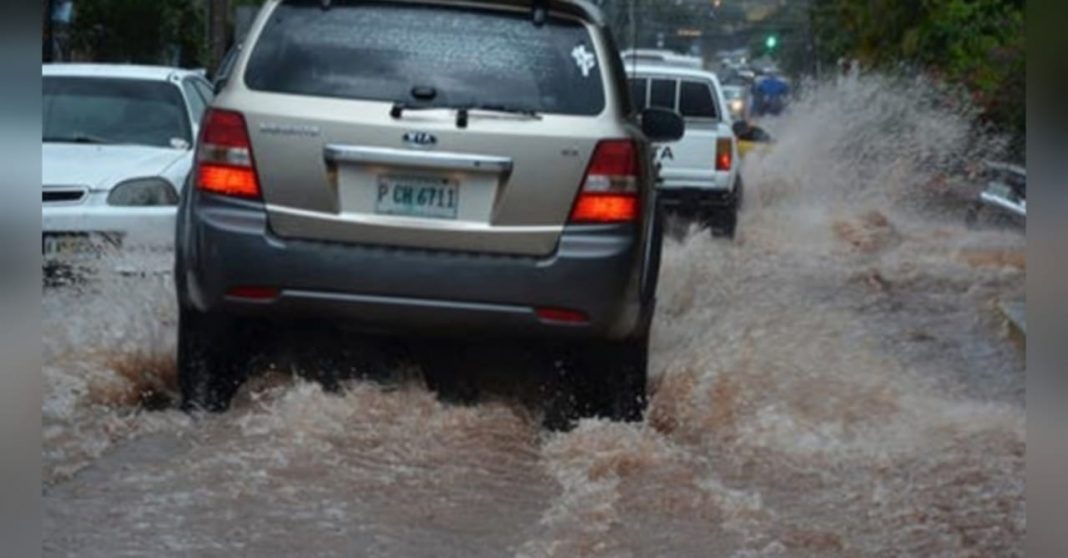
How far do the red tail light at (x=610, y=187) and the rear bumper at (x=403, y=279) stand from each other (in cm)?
6

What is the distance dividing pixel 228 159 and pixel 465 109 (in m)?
0.93

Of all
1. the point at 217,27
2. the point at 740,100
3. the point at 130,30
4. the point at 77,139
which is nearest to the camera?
the point at 77,139

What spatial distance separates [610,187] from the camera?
7.43 m

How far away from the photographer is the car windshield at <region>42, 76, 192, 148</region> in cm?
1234

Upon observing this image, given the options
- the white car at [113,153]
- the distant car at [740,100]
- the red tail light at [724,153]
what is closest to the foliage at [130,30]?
the distant car at [740,100]

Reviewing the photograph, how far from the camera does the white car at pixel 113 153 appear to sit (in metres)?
10.8

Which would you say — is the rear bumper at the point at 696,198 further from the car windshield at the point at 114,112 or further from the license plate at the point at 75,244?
the license plate at the point at 75,244

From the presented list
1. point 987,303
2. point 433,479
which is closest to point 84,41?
point 987,303

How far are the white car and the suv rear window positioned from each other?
2.52 meters

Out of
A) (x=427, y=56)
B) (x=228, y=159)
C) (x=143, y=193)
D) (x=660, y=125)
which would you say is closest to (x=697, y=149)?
(x=143, y=193)

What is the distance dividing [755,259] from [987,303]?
377 cm

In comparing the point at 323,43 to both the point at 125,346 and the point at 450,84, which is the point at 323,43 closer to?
the point at 450,84

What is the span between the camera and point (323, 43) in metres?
7.68

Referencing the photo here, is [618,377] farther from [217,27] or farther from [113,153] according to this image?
[217,27]
